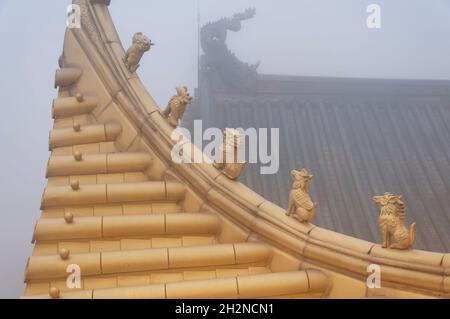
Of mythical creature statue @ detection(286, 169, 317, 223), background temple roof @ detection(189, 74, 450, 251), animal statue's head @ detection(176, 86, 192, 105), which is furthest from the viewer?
background temple roof @ detection(189, 74, 450, 251)

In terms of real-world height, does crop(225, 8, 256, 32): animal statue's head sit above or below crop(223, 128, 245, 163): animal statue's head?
above

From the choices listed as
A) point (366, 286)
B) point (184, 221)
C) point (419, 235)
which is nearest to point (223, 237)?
point (184, 221)

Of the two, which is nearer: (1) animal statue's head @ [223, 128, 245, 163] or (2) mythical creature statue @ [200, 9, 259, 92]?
(1) animal statue's head @ [223, 128, 245, 163]

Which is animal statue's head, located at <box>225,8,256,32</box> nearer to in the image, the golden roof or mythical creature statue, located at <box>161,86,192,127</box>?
the golden roof

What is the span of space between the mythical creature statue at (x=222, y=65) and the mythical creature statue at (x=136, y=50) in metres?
2.98

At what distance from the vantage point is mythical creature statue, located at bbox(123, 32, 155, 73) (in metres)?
5.49

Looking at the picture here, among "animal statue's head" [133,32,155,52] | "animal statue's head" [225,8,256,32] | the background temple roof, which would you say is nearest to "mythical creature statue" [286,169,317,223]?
"animal statue's head" [133,32,155,52]

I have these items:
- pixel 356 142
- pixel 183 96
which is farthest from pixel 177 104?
pixel 356 142

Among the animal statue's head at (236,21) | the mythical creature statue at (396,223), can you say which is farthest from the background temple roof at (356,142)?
the mythical creature statue at (396,223)

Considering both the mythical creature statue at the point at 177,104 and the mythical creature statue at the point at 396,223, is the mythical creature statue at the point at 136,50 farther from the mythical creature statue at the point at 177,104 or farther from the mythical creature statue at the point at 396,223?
the mythical creature statue at the point at 396,223

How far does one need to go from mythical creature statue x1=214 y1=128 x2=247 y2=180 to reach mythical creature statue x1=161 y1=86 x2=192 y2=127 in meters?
0.55

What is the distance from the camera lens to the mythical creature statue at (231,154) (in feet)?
15.9

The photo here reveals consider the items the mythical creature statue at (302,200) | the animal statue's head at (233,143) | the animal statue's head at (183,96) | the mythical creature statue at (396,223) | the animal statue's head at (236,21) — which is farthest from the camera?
the animal statue's head at (236,21)

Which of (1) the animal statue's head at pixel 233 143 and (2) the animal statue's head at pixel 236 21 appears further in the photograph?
(2) the animal statue's head at pixel 236 21
